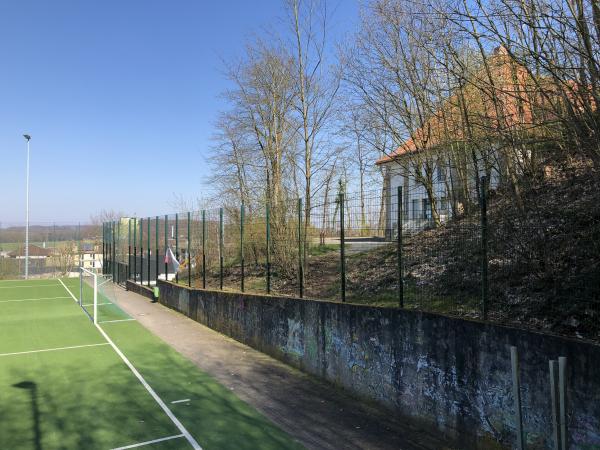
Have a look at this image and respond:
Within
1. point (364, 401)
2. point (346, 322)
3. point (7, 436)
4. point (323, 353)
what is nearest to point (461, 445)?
point (364, 401)

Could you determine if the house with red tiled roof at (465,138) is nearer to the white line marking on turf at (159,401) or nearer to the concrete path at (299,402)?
the concrete path at (299,402)

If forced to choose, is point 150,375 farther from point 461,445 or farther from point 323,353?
point 461,445

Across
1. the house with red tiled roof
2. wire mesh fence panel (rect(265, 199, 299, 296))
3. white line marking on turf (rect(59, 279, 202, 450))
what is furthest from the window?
wire mesh fence panel (rect(265, 199, 299, 296))

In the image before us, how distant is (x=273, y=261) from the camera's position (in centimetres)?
1512

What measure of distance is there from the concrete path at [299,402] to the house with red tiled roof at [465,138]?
3.14 metres

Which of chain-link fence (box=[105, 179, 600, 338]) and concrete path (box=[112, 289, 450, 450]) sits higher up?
chain-link fence (box=[105, 179, 600, 338])

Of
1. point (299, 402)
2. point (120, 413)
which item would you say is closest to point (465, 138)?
point (299, 402)

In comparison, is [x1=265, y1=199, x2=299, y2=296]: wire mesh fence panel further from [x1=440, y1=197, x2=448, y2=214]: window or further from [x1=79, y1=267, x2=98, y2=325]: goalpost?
[x1=79, y1=267, x2=98, y2=325]: goalpost

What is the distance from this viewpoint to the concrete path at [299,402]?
234 inches

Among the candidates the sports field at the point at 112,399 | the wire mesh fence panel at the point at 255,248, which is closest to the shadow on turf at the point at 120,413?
the sports field at the point at 112,399

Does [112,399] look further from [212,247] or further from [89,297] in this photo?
[89,297]

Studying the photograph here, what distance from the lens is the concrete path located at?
5934 mm

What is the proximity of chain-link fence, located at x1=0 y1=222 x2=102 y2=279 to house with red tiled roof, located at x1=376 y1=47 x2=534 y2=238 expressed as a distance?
29.8 metres

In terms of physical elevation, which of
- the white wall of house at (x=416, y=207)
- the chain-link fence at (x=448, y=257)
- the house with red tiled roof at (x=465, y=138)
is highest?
the house with red tiled roof at (x=465, y=138)
